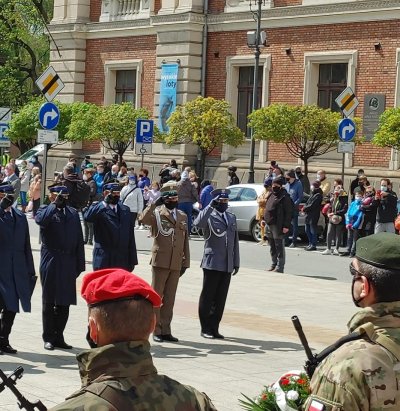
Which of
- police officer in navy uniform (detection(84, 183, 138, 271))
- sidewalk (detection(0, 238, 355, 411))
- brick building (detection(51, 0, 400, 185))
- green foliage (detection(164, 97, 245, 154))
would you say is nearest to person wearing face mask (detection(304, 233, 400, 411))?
sidewalk (detection(0, 238, 355, 411))

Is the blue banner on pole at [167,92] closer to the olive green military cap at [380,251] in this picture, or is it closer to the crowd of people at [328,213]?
the crowd of people at [328,213]

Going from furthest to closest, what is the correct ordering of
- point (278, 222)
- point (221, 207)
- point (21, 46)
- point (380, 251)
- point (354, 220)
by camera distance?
point (21, 46) < point (354, 220) < point (278, 222) < point (221, 207) < point (380, 251)

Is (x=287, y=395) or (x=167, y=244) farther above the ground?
(x=287, y=395)

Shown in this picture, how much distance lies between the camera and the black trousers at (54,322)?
11.9 metres

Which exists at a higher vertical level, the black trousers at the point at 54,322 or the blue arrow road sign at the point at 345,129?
the blue arrow road sign at the point at 345,129

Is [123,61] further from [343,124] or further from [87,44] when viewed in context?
[343,124]

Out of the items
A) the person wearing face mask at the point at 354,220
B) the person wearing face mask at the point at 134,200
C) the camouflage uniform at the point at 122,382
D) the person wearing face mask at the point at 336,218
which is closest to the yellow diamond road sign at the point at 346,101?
the person wearing face mask at the point at 354,220

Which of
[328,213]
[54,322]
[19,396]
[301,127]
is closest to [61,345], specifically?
[54,322]

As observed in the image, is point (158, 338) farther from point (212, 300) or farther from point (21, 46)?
point (21, 46)

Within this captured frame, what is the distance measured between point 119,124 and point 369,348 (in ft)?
110

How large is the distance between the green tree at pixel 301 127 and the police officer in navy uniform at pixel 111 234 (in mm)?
18588

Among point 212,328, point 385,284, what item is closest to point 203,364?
point 212,328

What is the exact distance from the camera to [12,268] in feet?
37.7

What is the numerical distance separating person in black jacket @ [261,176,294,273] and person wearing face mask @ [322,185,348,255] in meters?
3.59
